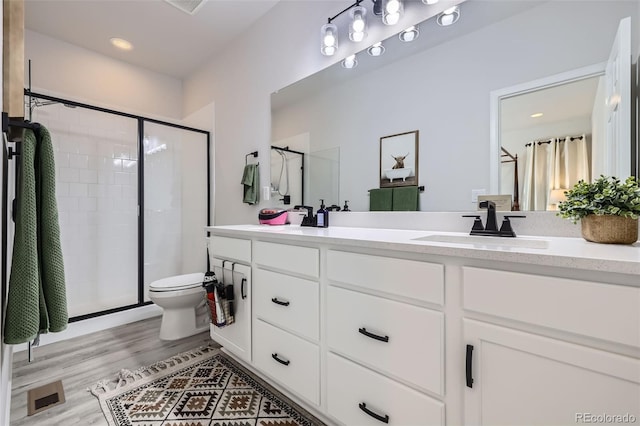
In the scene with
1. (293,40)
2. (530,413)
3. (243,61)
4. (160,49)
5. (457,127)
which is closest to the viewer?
(530,413)

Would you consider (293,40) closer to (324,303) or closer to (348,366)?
(324,303)

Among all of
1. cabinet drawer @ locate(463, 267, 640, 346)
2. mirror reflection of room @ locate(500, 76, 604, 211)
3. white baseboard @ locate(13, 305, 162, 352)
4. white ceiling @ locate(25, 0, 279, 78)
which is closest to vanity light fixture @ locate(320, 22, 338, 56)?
white ceiling @ locate(25, 0, 279, 78)

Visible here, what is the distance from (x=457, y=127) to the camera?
55.9 inches

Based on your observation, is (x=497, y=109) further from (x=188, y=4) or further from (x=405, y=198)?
(x=188, y=4)

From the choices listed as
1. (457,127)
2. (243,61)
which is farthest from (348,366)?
(243,61)

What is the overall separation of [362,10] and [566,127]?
1260 mm

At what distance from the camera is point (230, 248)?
174cm

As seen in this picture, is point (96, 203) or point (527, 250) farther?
point (96, 203)

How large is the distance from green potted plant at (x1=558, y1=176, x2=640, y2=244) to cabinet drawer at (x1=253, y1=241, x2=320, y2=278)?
948mm

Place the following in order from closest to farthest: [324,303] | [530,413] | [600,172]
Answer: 1. [530,413]
2. [600,172]
3. [324,303]

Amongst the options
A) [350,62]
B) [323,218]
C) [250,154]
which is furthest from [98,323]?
[350,62]

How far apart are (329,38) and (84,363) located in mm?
2599

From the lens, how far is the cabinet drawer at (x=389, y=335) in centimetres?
90

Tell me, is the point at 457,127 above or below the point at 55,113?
below
